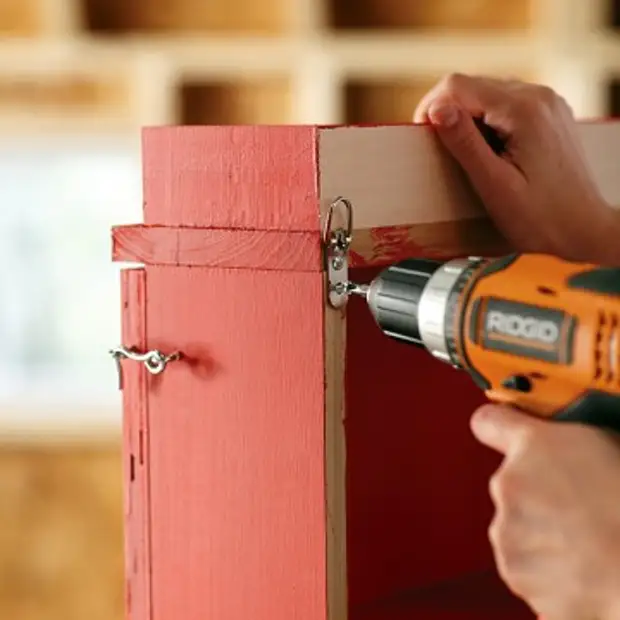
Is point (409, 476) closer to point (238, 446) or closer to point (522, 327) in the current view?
point (238, 446)

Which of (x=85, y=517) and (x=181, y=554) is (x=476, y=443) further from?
(x=85, y=517)

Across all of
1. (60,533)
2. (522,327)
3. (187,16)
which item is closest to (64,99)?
(187,16)

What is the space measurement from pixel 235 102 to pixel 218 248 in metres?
1.20

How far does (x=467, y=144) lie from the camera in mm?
810

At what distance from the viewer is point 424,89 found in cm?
192

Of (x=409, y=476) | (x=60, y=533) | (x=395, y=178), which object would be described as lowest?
(x=60, y=533)

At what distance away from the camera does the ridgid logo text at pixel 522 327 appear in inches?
24.9

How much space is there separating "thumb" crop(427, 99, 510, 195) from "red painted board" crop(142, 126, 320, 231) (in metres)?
0.10

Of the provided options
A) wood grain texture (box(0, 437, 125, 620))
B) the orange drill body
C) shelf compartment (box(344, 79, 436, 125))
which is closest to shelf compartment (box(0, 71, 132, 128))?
shelf compartment (box(344, 79, 436, 125))

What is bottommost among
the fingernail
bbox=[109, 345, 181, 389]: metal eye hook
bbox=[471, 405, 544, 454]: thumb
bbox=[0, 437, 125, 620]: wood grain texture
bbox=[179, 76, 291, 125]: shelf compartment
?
bbox=[0, 437, 125, 620]: wood grain texture

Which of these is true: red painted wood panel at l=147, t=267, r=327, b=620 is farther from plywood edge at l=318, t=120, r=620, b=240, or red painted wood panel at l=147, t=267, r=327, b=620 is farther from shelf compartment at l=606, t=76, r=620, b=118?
shelf compartment at l=606, t=76, r=620, b=118

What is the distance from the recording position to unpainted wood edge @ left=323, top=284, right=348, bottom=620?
2.49 feet

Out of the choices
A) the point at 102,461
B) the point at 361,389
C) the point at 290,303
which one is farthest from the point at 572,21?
the point at 290,303

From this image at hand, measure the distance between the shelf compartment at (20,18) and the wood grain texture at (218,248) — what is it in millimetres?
1196
